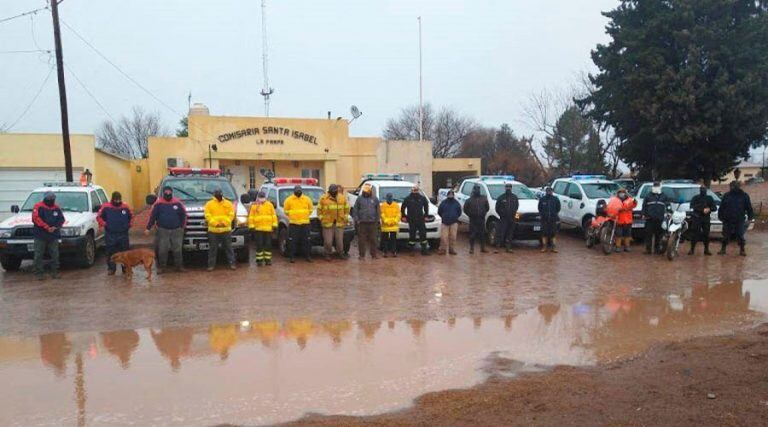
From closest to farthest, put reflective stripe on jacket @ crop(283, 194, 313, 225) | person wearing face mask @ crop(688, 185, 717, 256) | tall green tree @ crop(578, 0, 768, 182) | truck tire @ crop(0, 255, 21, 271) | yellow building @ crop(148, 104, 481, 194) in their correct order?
truck tire @ crop(0, 255, 21, 271), reflective stripe on jacket @ crop(283, 194, 313, 225), person wearing face mask @ crop(688, 185, 717, 256), tall green tree @ crop(578, 0, 768, 182), yellow building @ crop(148, 104, 481, 194)

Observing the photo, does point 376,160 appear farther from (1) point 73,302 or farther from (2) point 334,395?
(2) point 334,395

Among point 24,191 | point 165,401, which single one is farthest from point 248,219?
point 24,191

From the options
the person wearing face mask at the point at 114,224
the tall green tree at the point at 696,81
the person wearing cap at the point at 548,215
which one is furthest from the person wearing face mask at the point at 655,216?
Result: the person wearing face mask at the point at 114,224

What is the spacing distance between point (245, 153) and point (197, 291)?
1626cm

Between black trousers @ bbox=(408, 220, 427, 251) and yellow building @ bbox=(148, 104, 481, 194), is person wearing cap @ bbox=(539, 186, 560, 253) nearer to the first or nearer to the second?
black trousers @ bbox=(408, 220, 427, 251)

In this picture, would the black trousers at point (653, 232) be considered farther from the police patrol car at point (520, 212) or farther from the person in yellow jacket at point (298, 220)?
the person in yellow jacket at point (298, 220)

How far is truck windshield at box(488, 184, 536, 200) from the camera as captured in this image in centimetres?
1659

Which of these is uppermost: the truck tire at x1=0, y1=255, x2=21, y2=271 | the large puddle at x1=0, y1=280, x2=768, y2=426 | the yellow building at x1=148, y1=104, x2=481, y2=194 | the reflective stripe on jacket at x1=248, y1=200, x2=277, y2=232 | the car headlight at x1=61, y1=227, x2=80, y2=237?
the yellow building at x1=148, y1=104, x2=481, y2=194

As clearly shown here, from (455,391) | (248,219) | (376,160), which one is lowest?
(455,391)

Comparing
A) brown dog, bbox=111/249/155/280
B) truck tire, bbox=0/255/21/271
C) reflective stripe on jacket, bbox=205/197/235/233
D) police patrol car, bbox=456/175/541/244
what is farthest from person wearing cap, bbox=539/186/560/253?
truck tire, bbox=0/255/21/271

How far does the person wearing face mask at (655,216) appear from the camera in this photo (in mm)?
13930

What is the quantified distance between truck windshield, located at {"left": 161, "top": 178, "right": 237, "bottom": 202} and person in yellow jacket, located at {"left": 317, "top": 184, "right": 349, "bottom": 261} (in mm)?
2032

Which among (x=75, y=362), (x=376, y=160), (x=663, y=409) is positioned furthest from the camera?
(x=376, y=160)

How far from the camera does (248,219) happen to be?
12.6m
